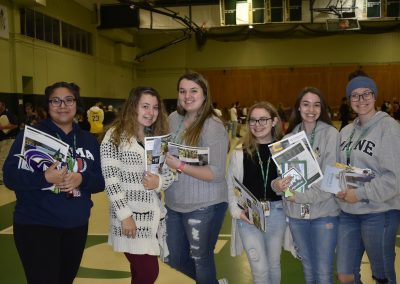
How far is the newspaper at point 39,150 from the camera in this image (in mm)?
2617

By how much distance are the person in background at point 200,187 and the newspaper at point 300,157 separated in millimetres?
431

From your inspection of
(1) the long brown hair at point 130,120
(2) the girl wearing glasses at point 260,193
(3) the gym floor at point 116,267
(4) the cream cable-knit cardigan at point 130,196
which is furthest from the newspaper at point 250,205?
(3) the gym floor at point 116,267

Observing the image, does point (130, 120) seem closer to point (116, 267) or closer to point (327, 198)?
point (327, 198)

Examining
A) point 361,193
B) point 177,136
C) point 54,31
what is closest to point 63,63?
point 54,31

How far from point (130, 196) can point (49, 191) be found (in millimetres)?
530

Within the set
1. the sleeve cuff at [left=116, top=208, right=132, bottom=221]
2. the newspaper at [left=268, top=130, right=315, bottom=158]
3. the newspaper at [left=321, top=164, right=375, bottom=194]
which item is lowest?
the sleeve cuff at [left=116, top=208, right=132, bottom=221]

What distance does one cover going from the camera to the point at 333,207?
3.15 m

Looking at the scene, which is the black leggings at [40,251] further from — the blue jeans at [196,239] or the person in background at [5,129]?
the person in background at [5,129]

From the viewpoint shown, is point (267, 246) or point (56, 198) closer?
point (56, 198)

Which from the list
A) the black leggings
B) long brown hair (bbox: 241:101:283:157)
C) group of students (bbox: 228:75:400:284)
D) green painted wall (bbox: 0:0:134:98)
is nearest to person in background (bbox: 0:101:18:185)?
green painted wall (bbox: 0:0:134:98)

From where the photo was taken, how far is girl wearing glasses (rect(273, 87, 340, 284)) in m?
3.10

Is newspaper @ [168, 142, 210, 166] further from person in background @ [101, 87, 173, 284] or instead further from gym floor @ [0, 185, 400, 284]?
gym floor @ [0, 185, 400, 284]

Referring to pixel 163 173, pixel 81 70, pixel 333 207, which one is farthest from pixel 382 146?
pixel 81 70

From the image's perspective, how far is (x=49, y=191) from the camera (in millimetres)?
2770
